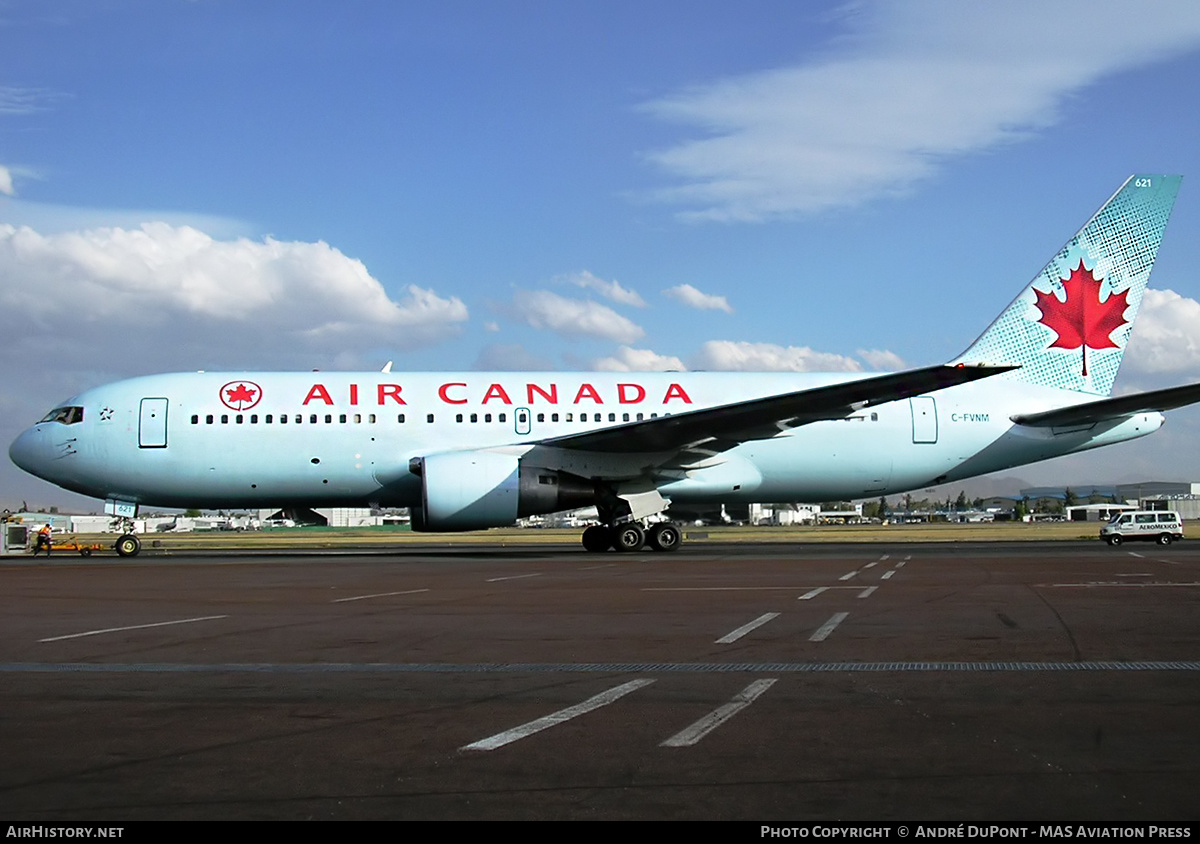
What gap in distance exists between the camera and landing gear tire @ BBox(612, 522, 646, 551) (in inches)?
1069

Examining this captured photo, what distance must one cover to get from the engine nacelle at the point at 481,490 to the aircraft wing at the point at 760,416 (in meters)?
1.12

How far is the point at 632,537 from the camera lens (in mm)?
27172

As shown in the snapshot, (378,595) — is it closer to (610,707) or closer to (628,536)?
(610,707)

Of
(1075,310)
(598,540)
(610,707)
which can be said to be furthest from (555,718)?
(1075,310)

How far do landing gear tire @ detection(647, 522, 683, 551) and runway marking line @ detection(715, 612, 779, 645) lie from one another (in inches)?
620

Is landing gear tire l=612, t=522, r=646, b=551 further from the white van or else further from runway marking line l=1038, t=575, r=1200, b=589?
the white van

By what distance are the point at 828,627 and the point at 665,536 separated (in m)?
17.1

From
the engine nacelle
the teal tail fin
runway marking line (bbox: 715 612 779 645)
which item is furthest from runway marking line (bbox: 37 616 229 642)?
the teal tail fin

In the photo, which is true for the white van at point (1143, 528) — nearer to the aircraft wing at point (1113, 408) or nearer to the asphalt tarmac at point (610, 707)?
the aircraft wing at point (1113, 408)

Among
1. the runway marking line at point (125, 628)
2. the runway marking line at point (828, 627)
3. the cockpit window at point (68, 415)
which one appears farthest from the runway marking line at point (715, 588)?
the cockpit window at point (68, 415)

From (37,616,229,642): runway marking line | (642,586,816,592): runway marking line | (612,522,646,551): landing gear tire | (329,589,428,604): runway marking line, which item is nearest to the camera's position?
(37,616,229,642): runway marking line

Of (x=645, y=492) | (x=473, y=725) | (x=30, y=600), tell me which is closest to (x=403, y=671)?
(x=473, y=725)

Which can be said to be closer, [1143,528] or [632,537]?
[632,537]
